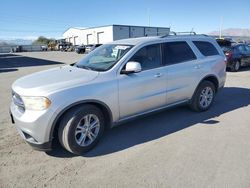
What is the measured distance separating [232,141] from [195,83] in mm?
1660

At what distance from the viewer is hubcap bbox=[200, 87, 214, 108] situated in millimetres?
5789

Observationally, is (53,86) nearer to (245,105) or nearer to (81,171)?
(81,171)

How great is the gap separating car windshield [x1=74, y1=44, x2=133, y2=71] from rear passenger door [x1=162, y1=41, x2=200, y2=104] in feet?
3.13

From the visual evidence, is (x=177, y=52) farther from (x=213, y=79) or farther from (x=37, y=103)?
(x=37, y=103)

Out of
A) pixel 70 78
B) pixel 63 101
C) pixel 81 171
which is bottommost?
pixel 81 171

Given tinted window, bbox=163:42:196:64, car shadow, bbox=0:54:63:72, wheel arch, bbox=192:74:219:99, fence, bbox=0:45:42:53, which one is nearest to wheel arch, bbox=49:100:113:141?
tinted window, bbox=163:42:196:64

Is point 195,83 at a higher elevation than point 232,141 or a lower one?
higher

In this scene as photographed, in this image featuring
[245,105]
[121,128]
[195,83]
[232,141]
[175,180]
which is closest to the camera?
[175,180]

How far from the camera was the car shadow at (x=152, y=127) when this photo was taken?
411 centimetres

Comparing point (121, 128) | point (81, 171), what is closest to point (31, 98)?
point (81, 171)

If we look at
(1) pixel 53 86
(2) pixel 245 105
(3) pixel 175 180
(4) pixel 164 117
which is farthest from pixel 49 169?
(2) pixel 245 105

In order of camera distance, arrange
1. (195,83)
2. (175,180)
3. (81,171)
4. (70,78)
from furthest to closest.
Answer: (195,83), (70,78), (81,171), (175,180)

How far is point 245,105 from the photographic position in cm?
648

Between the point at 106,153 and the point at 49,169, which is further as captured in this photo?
the point at 106,153
